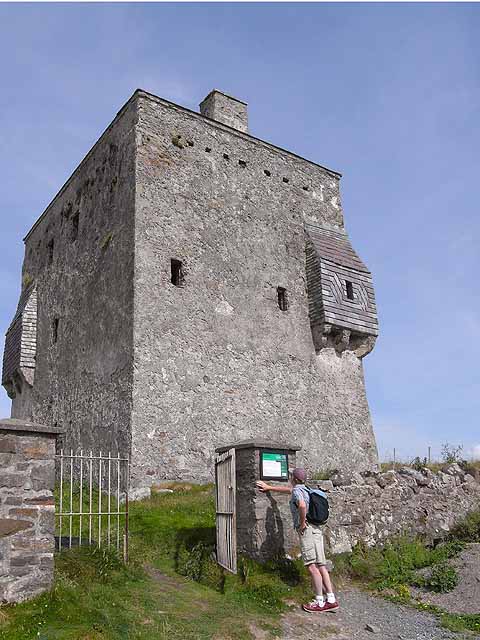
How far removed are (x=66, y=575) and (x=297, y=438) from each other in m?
9.83

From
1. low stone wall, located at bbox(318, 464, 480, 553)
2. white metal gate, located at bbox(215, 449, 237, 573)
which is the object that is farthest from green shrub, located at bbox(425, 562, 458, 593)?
white metal gate, located at bbox(215, 449, 237, 573)

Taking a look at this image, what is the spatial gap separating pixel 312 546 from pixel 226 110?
1495cm

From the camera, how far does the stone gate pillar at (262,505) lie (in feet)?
28.0

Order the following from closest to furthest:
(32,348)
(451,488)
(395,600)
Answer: (395,600)
(451,488)
(32,348)

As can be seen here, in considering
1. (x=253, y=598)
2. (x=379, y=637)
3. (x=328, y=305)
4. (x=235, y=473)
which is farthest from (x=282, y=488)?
(x=328, y=305)

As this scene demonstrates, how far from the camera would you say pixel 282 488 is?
8.80 metres

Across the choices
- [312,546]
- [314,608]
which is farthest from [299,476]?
[314,608]

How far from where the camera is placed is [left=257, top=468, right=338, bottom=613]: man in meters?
7.65

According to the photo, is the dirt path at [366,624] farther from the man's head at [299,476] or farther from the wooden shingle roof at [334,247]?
the wooden shingle roof at [334,247]

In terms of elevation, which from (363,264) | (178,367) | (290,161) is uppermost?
(290,161)

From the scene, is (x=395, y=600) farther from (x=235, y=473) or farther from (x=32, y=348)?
(x=32, y=348)

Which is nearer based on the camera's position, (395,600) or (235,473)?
(395,600)

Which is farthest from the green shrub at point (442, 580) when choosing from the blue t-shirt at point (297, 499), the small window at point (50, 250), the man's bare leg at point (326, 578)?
the small window at point (50, 250)

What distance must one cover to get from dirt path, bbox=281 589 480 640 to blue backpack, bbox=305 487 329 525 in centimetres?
109
